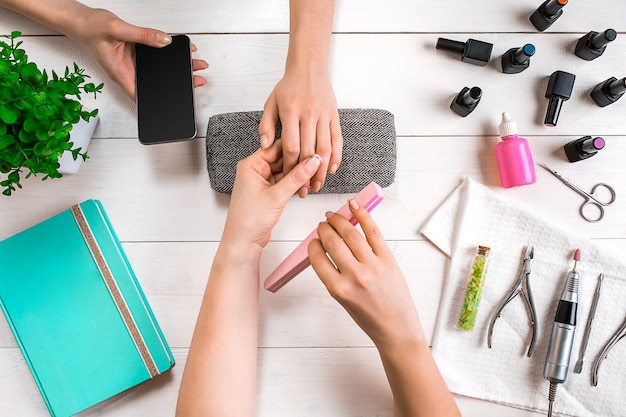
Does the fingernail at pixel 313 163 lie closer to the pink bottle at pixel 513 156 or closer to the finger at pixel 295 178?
the finger at pixel 295 178

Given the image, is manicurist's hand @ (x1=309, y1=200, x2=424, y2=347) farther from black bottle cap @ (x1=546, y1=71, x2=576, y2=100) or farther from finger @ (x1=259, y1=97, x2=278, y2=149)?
black bottle cap @ (x1=546, y1=71, x2=576, y2=100)

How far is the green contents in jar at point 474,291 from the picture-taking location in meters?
0.77

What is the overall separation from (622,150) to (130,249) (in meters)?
0.88

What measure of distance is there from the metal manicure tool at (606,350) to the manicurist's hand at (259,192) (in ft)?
1.83

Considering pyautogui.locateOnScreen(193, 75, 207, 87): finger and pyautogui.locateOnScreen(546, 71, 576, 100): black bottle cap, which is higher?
pyautogui.locateOnScreen(546, 71, 576, 100): black bottle cap

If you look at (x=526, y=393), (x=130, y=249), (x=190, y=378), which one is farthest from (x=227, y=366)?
(x=526, y=393)

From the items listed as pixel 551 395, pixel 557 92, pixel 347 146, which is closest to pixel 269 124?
pixel 347 146

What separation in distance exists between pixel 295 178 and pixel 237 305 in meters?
0.20

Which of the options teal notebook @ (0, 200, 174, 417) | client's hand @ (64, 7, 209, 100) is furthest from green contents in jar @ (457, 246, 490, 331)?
client's hand @ (64, 7, 209, 100)

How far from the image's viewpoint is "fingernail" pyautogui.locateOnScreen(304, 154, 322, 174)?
648 mm

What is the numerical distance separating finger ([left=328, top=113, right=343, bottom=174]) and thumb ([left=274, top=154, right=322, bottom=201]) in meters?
0.04

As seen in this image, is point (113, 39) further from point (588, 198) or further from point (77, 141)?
point (588, 198)

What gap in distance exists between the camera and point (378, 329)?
63cm

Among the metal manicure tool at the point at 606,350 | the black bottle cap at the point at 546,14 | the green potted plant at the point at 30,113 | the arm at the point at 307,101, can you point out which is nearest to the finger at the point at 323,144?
the arm at the point at 307,101
